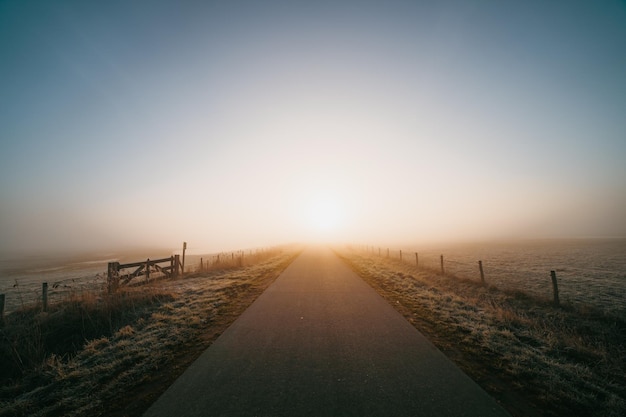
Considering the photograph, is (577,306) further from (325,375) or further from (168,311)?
(168,311)

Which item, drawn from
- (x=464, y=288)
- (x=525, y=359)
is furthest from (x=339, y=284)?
(x=525, y=359)

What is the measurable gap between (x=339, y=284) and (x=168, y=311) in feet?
26.4

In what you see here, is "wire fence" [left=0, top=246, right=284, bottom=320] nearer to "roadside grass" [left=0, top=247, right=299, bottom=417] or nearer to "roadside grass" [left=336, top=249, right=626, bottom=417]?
"roadside grass" [left=0, top=247, right=299, bottom=417]

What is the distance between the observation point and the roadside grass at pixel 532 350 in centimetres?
418

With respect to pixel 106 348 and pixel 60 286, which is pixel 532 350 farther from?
pixel 60 286

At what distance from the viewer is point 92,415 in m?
3.93

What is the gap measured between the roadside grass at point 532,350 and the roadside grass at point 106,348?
19.9 ft

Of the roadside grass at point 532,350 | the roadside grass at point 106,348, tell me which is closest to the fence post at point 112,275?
the roadside grass at point 106,348

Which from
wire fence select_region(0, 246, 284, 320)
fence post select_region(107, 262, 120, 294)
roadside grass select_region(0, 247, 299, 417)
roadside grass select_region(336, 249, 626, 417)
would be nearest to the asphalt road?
roadside grass select_region(336, 249, 626, 417)

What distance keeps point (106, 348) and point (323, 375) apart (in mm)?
5862

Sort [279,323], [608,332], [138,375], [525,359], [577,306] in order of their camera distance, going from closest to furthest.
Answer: [138,375], [525,359], [279,323], [608,332], [577,306]

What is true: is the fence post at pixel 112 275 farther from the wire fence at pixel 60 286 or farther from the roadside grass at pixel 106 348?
the roadside grass at pixel 106 348

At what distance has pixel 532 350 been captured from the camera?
241 inches

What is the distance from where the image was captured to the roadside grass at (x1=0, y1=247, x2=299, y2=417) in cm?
441
